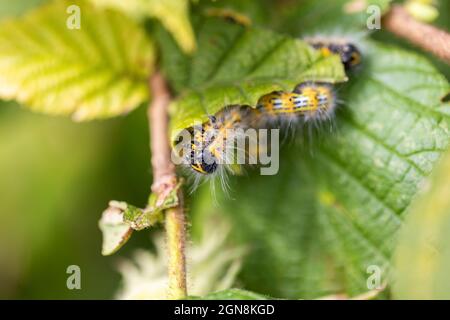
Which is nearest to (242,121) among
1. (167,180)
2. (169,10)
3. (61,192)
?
(167,180)

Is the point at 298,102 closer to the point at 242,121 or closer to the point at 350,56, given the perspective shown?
the point at 242,121

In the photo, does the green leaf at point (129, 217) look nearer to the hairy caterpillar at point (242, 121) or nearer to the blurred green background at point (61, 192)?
the hairy caterpillar at point (242, 121)

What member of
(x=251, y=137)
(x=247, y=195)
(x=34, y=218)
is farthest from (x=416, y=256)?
(x=34, y=218)

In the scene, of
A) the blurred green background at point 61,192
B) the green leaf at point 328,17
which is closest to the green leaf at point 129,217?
the green leaf at point 328,17

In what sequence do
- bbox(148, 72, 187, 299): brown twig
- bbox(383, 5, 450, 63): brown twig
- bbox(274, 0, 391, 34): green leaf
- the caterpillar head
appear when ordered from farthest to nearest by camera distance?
1. bbox(274, 0, 391, 34): green leaf
2. the caterpillar head
3. bbox(383, 5, 450, 63): brown twig
4. bbox(148, 72, 187, 299): brown twig

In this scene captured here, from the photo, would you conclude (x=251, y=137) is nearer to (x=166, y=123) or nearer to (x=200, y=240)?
(x=166, y=123)

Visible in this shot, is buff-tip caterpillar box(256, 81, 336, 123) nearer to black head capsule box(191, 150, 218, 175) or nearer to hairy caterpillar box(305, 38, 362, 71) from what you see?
hairy caterpillar box(305, 38, 362, 71)

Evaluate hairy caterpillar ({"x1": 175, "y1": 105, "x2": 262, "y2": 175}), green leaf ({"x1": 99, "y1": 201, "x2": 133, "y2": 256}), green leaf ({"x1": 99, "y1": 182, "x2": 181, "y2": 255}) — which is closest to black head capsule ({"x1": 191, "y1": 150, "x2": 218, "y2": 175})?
hairy caterpillar ({"x1": 175, "y1": 105, "x2": 262, "y2": 175})
